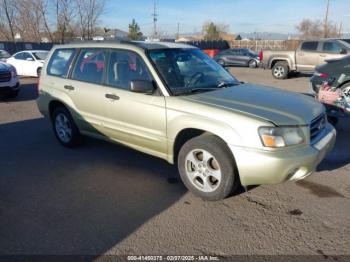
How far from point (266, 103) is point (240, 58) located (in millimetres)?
21568

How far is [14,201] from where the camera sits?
390 cm

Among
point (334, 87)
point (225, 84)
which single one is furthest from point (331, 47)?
point (225, 84)

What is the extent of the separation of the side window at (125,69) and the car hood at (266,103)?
2.68ft

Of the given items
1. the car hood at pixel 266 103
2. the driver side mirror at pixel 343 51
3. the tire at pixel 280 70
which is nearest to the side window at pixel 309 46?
the tire at pixel 280 70

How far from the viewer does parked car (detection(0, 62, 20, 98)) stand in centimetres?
1028

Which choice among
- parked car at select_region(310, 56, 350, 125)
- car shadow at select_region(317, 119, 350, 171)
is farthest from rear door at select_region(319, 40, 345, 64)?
car shadow at select_region(317, 119, 350, 171)

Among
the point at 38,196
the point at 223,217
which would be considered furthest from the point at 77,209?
the point at 223,217

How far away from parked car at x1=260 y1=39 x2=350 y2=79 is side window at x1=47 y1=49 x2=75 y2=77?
1193 cm

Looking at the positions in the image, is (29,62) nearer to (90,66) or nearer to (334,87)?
→ (90,66)

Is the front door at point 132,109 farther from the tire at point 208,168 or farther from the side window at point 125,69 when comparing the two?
the tire at point 208,168

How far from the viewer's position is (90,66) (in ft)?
16.4

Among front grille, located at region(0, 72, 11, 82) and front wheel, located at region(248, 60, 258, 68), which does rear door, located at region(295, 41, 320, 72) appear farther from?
front grille, located at region(0, 72, 11, 82)

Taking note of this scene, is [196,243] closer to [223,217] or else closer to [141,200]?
[223,217]

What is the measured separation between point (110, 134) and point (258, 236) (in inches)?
101
